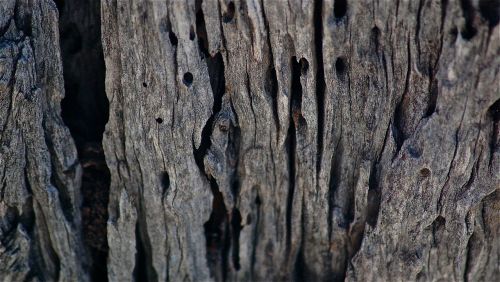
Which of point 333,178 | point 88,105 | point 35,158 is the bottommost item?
point 333,178

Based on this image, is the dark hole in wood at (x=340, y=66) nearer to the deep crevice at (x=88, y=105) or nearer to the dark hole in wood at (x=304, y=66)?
the dark hole in wood at (x=304, y=66)

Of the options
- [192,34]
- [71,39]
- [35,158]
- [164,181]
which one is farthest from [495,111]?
[35,158]

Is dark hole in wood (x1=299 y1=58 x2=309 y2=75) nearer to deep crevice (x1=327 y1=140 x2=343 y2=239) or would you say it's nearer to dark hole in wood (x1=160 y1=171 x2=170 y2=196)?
deep crevice (x1=327 y1=140 x2=343 y2=239)

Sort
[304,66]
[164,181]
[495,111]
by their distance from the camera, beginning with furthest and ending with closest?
[164,181]
[304,66]
[495,111]

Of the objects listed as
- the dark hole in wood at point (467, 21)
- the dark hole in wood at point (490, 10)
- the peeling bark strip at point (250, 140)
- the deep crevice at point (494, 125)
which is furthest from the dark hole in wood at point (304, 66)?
the deep crevice at point (494, 125)

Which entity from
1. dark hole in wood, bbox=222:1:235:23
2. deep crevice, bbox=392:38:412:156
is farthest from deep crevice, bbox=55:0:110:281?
deep crevice, bbox=392:38:412:156

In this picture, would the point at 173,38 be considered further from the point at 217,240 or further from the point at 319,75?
the point at 217,240
